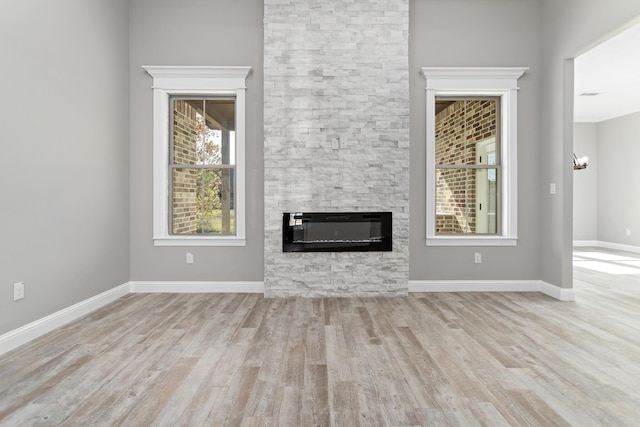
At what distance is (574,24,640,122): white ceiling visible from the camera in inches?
185

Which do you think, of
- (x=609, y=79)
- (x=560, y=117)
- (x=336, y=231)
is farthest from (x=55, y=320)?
(x=609, y=79)

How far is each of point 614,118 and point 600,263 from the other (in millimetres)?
4277

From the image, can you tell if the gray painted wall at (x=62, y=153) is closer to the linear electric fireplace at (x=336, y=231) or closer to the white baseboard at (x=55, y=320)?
the white baseboard at (x=55, y=320)

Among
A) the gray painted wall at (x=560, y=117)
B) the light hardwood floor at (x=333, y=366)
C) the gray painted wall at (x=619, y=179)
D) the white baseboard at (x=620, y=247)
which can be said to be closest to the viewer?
the light hardwood floor at (x=333, y=366)

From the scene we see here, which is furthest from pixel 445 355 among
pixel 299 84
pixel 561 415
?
pixel 299 84

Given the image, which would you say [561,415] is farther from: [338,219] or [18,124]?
[18,124]

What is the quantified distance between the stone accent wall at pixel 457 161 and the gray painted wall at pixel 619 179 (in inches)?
236

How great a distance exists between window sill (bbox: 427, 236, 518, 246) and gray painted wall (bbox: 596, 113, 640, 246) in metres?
5.86

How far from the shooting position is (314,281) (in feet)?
14.0

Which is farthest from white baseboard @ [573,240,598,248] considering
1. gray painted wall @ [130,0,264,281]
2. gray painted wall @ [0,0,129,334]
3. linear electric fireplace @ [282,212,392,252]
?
gray painted wall @ [0,0,129,334]

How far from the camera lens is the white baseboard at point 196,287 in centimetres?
443

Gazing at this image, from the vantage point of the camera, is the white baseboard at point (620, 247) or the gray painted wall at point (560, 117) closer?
the gray painted wall at point (560, 117)

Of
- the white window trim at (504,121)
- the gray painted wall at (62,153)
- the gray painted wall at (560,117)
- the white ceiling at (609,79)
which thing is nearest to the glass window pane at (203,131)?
the gray painted wall at (62,153)

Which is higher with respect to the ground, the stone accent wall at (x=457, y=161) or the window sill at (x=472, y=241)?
the stone accent wall at (x=457, y=161)
